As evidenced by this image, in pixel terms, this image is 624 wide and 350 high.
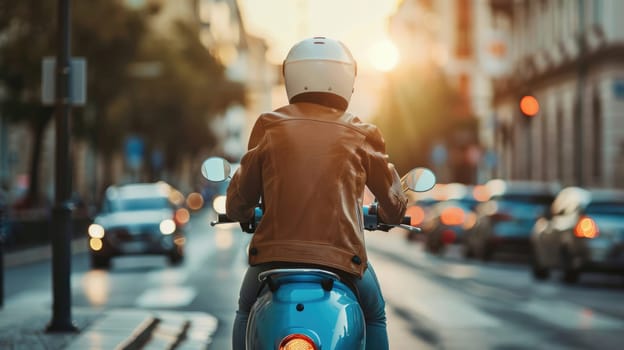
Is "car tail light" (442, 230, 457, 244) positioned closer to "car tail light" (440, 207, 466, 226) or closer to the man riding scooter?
"car tail light" (440, 207, 466, 226)

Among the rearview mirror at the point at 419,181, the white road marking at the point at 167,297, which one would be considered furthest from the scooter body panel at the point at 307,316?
the white road marking at the point at 167,297

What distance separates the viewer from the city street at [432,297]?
12.7 meters

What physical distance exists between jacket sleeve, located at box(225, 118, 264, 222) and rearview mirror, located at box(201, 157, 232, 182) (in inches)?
6.0

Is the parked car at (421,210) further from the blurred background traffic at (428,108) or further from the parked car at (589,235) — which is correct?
the parked car at (589,235)

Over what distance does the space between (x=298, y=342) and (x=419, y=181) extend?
4.24 ft

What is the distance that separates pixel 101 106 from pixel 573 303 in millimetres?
27961

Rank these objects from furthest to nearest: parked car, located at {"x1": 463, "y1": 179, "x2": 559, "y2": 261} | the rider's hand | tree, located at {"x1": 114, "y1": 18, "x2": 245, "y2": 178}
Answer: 1. tree, located at {"x1": 114, "y1": 18, "x2": 245, "y2": 178}
2. parked car, located at {"x1": 463, "y1": 179, "x2": 559, "y2": 261}
3. the rider's hand

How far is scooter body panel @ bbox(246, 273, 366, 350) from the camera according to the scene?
16.2ft

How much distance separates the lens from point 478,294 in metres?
18.8

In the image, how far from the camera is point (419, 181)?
5.95m

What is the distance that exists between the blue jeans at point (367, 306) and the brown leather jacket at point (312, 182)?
0.12m

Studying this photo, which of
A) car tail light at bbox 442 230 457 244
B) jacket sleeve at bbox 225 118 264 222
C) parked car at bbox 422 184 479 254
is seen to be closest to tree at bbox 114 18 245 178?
parked car at bbox 422 184 479 254

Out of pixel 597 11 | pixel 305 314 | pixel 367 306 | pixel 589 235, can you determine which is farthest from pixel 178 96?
pixel 305 314

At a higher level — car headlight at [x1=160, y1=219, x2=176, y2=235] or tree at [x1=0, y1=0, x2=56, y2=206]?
tree at [x1=0, y1=0, x2=56, y2=206]
